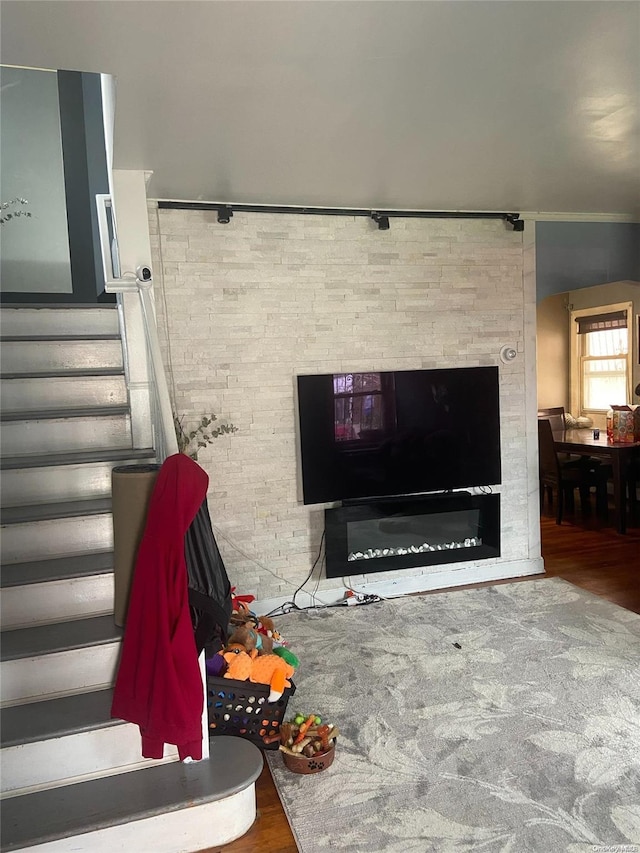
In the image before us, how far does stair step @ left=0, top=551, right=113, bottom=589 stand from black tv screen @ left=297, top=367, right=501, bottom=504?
1.71 meters

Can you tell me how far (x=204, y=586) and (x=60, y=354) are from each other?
1.85 metres

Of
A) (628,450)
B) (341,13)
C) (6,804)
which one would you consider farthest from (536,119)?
(628,450)

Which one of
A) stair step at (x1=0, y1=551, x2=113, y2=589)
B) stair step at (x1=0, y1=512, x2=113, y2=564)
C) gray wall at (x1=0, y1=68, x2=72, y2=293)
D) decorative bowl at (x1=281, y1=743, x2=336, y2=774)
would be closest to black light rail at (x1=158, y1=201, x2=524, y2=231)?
gray wall at (x1=0, y1=68, x2=72, y2=293)

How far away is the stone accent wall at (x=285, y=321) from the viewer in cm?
382

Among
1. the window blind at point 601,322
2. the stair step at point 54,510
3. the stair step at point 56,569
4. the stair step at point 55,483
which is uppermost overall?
the window blind at point 601,322

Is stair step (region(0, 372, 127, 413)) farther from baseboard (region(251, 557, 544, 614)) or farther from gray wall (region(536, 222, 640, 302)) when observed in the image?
gray wall (region(536, 222, 640, 302))

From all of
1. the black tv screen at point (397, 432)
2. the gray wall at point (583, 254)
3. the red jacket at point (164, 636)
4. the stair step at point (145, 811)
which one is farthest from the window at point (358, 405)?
the stair step at point (145, 811)

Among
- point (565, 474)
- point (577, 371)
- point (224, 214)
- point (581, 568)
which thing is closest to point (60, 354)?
point (224, 214)

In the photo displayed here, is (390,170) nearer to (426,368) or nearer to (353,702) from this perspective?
(426,368)

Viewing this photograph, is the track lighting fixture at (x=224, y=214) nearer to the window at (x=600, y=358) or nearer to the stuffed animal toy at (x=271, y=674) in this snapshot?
the stuffed animal toy at (x=271, y=674)

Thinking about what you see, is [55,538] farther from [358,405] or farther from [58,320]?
[358,405]

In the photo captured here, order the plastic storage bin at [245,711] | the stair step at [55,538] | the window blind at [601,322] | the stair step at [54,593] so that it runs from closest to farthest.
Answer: the stair step at [54,593], the plastic storage bin at [245,711], the stair step at [55,538], the window blind at [601,322]

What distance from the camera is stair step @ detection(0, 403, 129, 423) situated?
2.96 metres

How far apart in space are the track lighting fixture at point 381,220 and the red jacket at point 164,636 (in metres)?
2.62
